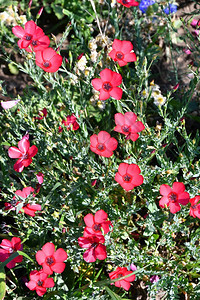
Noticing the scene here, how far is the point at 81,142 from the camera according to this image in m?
2.08

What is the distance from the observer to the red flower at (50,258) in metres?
1.80

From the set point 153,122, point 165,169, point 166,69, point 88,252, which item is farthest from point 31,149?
point 166,69

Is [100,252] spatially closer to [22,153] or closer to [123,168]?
[123,168]

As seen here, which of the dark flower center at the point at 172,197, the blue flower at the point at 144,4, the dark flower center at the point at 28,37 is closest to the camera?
the dark flower center at the point at 172,197

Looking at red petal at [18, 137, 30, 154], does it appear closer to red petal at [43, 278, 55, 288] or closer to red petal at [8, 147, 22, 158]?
red petal at [8, 147, 22, 158]

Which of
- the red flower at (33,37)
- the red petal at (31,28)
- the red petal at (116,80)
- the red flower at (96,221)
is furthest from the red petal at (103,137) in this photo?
the red petal at (31,28)

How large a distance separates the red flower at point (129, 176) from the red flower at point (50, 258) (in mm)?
486

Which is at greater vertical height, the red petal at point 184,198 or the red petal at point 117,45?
the red petal at point 117,45

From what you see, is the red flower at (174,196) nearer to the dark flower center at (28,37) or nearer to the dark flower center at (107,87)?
the dark flower center at (107,87)

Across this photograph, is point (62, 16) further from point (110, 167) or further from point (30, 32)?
point (110, 167)

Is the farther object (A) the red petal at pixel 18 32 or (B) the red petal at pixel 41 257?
(A) the red petal at pixel 18 32

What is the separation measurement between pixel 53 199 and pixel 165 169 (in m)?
0.71

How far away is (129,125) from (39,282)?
0.98 m

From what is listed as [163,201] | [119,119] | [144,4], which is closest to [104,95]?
[119,119]
